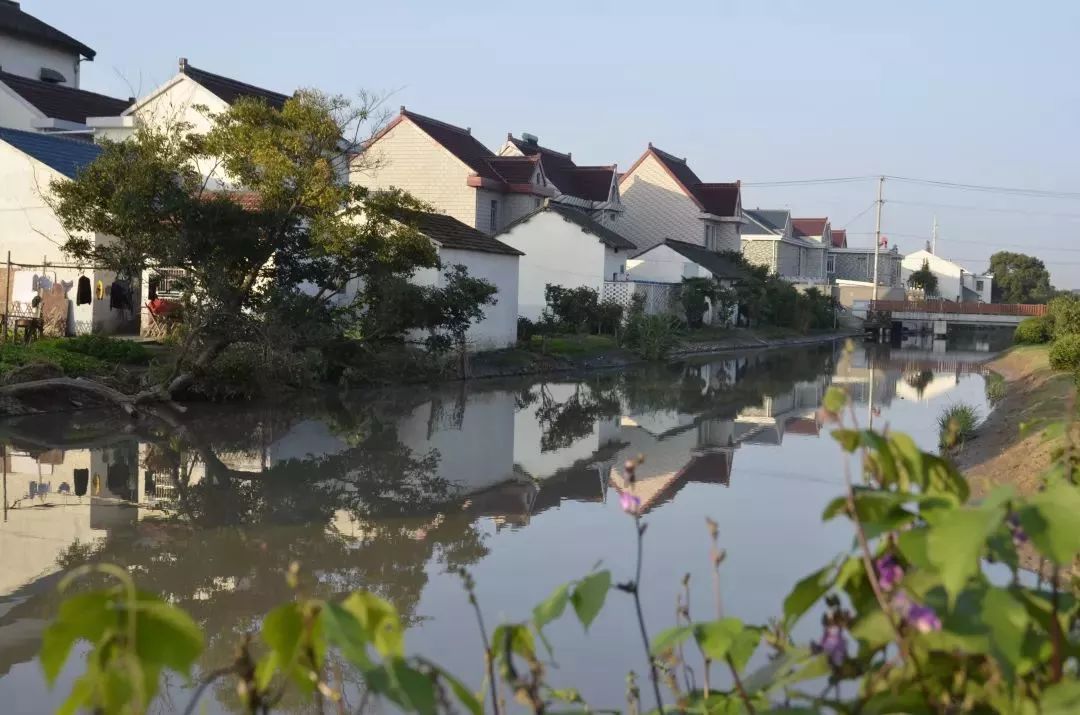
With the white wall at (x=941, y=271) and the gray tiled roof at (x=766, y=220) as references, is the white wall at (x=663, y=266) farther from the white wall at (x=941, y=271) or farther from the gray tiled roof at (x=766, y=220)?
the white wall at (x=941, y=271)

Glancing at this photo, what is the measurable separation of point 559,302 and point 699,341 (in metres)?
9.23

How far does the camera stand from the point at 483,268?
108 ft

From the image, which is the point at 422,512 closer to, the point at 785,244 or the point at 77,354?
the point at 77,354

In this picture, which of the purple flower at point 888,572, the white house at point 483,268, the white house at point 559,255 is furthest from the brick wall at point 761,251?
the purple flower at point 888,572

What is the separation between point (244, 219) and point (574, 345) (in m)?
16.5

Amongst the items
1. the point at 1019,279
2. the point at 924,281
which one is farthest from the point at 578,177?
the point at 1019,279

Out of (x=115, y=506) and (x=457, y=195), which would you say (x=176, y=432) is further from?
(x=457, y=195)

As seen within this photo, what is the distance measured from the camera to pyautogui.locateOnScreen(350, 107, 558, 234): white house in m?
44.2

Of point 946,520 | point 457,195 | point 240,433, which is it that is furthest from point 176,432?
point 457,195

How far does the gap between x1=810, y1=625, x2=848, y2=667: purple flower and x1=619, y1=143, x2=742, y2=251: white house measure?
2284 inches

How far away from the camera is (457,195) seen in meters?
44.3

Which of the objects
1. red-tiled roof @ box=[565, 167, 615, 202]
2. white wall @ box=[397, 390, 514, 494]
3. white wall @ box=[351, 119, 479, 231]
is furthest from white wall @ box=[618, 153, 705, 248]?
white wall @ box=[397, 390, 514, 494]

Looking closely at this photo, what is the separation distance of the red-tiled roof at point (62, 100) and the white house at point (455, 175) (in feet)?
29.8

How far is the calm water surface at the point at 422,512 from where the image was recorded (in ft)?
28.0
